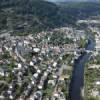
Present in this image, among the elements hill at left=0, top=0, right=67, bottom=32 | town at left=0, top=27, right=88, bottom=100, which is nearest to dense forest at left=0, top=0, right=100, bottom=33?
hill at left=0, top=0, right=67, bottom=32

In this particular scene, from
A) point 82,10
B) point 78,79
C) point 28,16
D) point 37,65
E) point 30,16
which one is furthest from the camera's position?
point 82,10

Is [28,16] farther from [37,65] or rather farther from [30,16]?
[37,65]

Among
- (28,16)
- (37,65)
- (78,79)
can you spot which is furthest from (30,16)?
(78,79)

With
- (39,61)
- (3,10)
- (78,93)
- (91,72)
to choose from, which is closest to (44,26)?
(3,10)

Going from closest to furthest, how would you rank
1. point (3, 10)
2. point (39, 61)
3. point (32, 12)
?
point (39, 61) → point (3, 10) → point (32, 12)

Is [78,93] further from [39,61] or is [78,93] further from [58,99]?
[39,61]

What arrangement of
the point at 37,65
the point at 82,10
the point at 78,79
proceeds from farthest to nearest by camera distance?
1. the point at 82,10
2. the point at 37,65
3. the point at 78,79

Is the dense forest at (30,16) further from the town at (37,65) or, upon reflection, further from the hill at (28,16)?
the town at (37,65)

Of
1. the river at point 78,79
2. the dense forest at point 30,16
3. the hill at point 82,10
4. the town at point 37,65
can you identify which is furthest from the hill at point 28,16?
the river at point 78,79

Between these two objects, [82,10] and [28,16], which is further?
[82,10]
